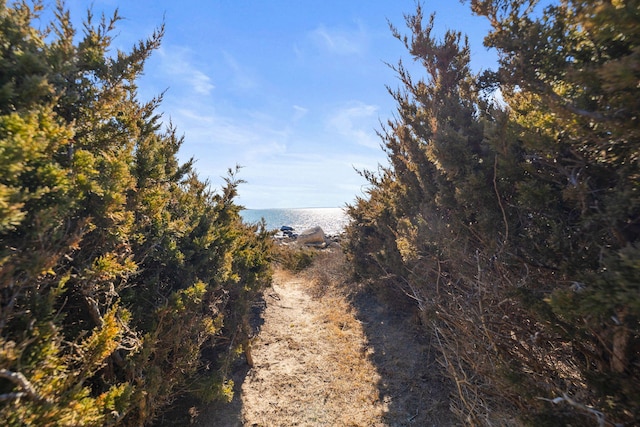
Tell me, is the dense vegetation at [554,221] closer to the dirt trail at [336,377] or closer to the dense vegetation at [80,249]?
the dirt trail at [336,377]

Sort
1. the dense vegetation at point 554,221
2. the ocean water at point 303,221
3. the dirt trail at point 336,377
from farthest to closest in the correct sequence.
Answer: the ocean water at point 303,221, the dirt trail at point 336,377, the dense vegetation at point 554,221

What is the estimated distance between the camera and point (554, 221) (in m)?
2.62

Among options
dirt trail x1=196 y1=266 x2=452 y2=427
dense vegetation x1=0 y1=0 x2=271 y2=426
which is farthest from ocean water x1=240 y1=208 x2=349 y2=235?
dense vegetation x1=0 y1=0 x2=271 y2=426

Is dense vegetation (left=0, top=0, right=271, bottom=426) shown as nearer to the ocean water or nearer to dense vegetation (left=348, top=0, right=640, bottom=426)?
dense vegetation (left=348, top=0, right=640, bottom=426)

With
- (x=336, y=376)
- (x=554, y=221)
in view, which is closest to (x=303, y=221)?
(x=336, y=376)

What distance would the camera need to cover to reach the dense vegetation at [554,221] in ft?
5.99

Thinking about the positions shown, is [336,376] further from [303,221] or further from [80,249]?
[303,221]

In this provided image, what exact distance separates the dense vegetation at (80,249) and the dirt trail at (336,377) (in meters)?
1.13

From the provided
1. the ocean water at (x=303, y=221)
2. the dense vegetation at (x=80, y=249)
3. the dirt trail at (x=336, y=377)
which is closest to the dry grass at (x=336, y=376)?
the dirt trail at (x=336, y=377)

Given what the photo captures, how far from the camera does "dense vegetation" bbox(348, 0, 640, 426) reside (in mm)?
1827

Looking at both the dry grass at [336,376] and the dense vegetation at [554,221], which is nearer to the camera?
the dense vegetation at [554,221]

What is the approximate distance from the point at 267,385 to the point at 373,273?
199 inches

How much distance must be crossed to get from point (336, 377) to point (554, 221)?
492 cm

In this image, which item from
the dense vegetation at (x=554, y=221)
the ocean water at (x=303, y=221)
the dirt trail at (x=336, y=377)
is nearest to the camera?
the dense vegetation at (x=554, y=221)
